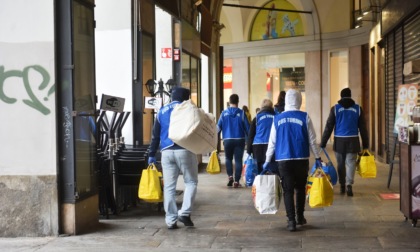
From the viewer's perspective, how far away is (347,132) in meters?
10.2

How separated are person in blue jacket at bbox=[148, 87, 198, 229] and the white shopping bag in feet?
2.82

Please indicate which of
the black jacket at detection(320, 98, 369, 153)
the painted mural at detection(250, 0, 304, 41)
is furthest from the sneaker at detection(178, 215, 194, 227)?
the painted mural at detection(250, 0, 304, 41)

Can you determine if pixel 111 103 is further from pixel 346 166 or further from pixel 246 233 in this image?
pixel 346 166

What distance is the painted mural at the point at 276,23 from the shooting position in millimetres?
27406

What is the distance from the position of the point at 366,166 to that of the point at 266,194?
3.19 metres

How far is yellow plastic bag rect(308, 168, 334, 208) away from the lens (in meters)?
7.47

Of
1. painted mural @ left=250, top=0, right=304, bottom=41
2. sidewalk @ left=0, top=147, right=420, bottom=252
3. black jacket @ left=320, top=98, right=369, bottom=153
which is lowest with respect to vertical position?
sidewalk @ left=0, top=147, right=420, bottom=252

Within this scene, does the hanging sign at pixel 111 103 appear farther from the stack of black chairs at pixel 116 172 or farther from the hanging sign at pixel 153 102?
the hanging sign at pixel 153 102

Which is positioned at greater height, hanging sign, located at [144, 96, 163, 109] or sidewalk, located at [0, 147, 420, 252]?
hanging sign, located at [144, 96, 163, 109]

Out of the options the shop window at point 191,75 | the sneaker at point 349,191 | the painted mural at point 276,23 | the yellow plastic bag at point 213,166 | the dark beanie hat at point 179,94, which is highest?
the painted mural at point 276,23

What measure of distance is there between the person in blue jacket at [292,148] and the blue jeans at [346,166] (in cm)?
281

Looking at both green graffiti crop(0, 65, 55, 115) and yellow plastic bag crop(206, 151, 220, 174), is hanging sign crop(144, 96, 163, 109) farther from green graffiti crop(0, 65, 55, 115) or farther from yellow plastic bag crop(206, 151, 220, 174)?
green graffiti crop(0, 65, 55, 115)

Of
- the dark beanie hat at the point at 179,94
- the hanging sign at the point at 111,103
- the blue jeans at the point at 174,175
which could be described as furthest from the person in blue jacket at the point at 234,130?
the blue jeans at the point at 174,175

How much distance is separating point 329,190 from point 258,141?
2.99 m
